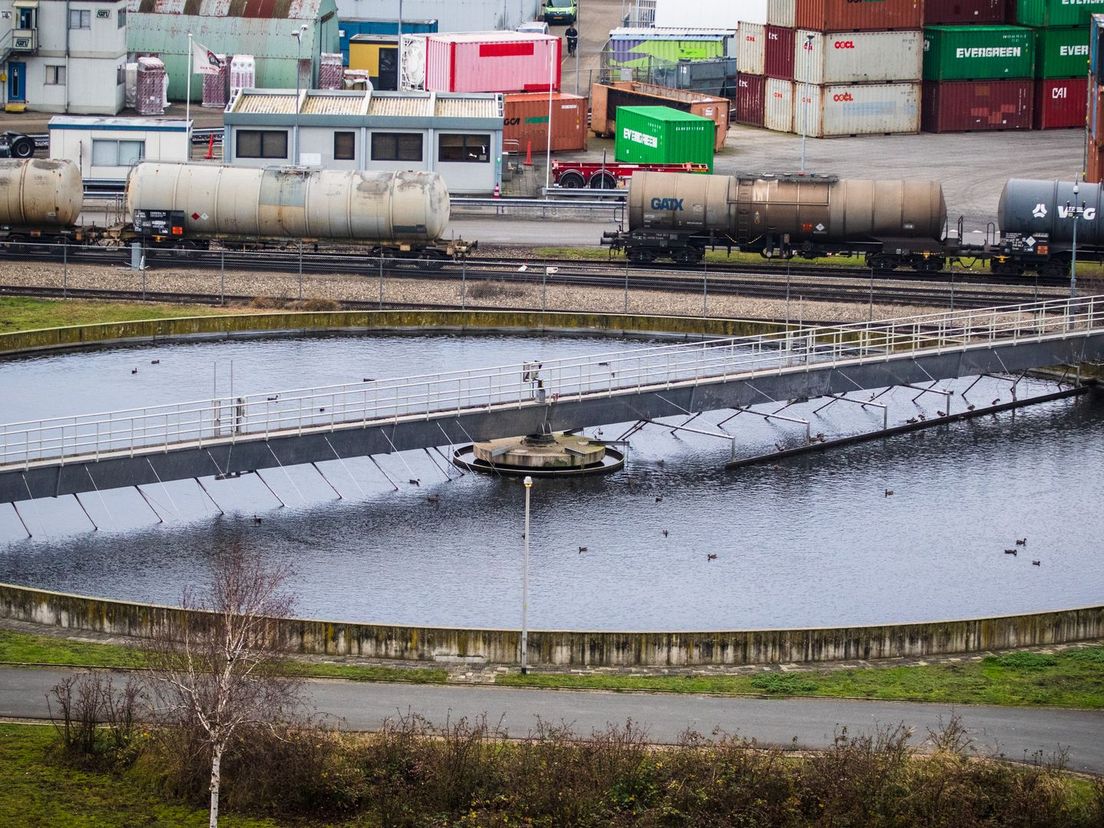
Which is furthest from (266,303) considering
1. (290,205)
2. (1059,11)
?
(1059,11)

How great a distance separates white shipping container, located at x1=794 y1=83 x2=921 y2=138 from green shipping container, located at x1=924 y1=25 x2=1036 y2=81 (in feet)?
5.80

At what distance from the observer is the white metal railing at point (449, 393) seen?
157 ft

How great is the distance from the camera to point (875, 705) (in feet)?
113

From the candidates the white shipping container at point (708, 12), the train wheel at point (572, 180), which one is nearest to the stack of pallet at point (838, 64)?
the white shipping container at point (708, 12)

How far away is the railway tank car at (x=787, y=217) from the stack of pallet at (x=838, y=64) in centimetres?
2436

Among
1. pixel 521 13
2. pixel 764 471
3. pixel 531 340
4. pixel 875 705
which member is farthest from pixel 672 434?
pixel 521 13

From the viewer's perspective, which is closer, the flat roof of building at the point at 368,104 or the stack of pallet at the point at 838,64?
the flat roof of building at the point at 368,104

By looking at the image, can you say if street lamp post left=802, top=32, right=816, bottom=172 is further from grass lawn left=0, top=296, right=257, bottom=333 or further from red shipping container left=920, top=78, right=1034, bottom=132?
grass lawn left=0, top=296, right=257, bottom=333

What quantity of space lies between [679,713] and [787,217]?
42.4 metres

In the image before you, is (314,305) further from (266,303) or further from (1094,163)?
(1094,163)

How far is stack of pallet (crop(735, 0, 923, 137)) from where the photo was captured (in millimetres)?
96750

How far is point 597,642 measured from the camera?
1454 inches

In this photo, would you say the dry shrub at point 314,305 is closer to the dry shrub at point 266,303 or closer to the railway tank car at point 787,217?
the dry shrub at point 266,303

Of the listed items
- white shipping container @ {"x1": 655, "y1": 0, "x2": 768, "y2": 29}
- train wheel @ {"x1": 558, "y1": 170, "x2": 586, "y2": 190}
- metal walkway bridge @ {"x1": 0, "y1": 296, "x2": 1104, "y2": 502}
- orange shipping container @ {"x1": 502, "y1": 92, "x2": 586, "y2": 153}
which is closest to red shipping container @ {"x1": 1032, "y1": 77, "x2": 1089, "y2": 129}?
white shipping container @ {"x1": 655, "y1": 0, "x2": 768, "y2": 29}
